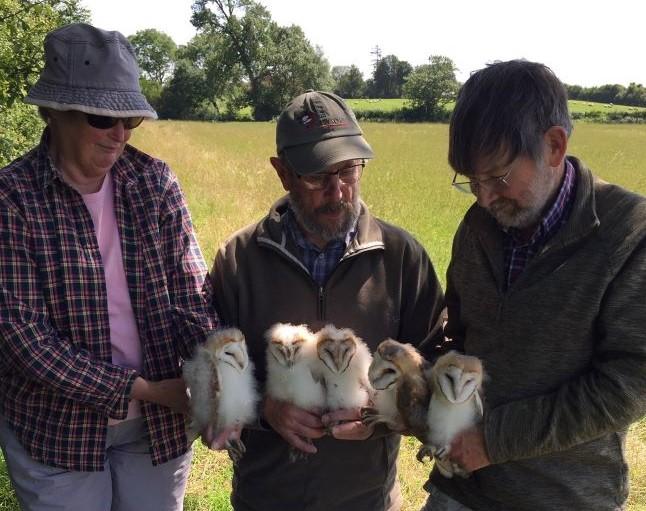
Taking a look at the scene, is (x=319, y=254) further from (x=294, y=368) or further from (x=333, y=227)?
(x=294, y=368)

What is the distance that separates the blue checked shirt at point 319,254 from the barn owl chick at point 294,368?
32 centimetres

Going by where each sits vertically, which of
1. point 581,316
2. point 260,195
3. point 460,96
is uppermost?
point 460,96

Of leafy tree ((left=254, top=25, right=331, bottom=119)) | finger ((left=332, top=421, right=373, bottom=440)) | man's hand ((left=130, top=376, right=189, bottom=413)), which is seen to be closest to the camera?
finger ((left=332, top=421, right=373, bottom=440))

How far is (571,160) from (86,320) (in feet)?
7.75

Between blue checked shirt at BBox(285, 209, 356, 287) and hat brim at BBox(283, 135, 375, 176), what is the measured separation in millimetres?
366

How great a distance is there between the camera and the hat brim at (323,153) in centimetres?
282

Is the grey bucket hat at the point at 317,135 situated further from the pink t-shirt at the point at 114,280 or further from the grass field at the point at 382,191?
the grass field at the point at 382,191

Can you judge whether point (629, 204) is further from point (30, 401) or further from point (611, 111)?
point (611, 111)

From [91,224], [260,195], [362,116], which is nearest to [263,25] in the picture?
[362,116]

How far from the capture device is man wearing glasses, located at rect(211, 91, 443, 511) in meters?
2.90

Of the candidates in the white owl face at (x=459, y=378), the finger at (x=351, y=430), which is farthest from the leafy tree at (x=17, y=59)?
the white owl face at (x=459, y=378)

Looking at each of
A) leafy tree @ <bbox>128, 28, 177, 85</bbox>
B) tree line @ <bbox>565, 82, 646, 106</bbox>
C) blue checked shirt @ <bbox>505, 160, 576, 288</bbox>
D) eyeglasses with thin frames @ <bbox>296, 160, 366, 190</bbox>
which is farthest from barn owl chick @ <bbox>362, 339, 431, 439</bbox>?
leafy tree @ <bbox>128, 28, 177, 85</bbox>

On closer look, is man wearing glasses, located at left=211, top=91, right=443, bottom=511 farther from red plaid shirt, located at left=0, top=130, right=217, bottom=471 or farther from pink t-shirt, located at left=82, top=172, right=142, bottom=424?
pink t-shirt, located at left=82, top=172, right=142, bottom=424

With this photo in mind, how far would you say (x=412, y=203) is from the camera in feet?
46.3
